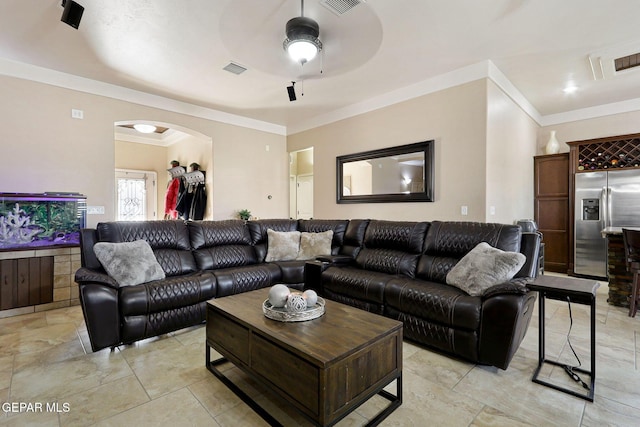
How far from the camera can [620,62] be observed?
3711 millimetres

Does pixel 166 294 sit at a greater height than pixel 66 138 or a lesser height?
lesser

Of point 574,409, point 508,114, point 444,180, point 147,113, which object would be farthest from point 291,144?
point 574,409

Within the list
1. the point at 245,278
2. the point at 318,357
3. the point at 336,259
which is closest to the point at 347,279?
the point at 336,259

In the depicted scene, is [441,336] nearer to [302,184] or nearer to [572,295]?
[572,295]

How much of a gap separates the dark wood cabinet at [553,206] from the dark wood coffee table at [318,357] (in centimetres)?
525

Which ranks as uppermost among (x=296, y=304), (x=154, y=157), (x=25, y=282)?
(x=154, y=157)

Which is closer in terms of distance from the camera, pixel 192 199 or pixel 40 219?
pixel 40 219

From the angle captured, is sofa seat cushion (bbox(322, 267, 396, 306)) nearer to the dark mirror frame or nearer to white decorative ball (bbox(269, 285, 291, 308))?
white decorative ball (bbox(269, 285, 291, 308))

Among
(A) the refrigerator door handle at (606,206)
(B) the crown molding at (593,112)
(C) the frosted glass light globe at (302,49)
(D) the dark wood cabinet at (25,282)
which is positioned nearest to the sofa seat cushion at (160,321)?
(D) the dark wood cabinet at (25,282)

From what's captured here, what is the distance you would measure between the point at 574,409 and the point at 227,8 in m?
3.86

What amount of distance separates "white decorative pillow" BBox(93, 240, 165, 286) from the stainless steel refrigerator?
6217mm

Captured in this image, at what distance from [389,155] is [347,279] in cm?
245

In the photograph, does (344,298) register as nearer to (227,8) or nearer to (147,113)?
(227,8)

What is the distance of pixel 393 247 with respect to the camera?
333 centimetres
